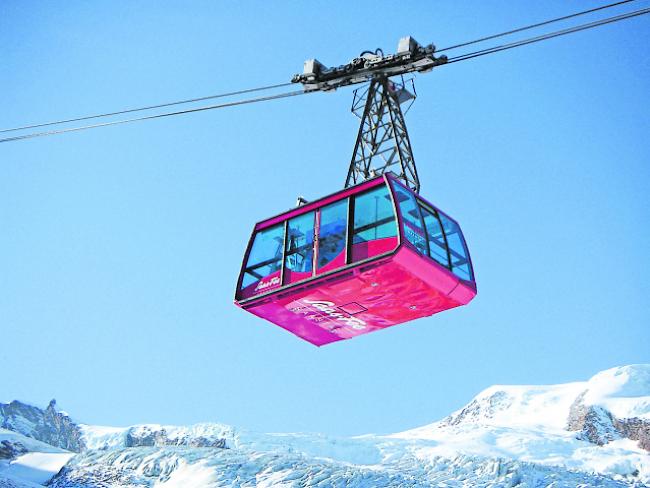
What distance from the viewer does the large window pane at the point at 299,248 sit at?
1588cm

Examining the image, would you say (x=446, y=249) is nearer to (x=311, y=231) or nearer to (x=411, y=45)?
(x=311, y=231)

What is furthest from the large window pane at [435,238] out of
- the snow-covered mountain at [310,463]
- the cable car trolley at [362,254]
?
the snow-covered mountain at [310,463]

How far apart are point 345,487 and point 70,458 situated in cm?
5593

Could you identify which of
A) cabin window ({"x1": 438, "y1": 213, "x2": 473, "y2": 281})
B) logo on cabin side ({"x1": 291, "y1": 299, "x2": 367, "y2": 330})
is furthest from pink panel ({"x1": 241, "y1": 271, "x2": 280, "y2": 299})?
cabin window ({"x1": 438, "y1": 213, "x2": 473, "y2": 281})

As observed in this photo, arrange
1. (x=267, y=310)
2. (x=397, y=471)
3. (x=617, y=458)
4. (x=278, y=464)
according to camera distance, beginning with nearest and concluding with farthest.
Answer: (x=267, y=310)
(x=278, y=464)
(x=397, y=471)
(x=617, y=458)

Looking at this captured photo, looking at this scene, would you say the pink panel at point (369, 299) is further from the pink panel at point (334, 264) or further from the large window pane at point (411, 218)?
the large window pane at point (411, 218)

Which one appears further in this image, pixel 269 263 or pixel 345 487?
pixel 345 487

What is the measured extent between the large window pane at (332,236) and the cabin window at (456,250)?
1727mm

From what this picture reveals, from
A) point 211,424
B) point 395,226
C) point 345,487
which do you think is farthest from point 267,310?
point 211,424

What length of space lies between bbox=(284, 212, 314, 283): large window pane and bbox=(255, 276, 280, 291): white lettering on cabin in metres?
0.23

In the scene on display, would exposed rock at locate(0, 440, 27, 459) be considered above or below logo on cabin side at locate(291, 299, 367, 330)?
above

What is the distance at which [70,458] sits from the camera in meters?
163

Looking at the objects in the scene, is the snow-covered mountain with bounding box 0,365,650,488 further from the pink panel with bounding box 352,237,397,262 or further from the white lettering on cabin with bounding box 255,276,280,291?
the pink panel with bounding box 352,237,397,262

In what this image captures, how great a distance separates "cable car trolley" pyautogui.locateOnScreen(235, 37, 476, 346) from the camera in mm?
14906
